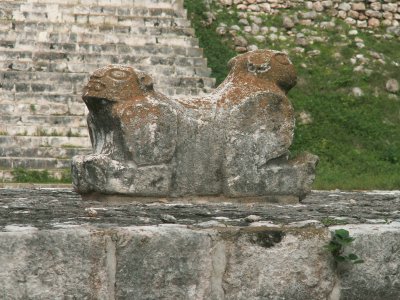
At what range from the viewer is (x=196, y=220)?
5.02 m

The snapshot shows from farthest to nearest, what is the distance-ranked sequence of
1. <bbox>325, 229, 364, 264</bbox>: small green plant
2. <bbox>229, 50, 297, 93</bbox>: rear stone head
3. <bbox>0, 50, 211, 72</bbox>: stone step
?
1. <bbox>0, 50, 211, 72</bbox>: stone step
2. <bbox>229, 50, 297, 93</bbox>: rear stone head
3. <bbox>325, 229, 364, 264</bbox>: small green plant

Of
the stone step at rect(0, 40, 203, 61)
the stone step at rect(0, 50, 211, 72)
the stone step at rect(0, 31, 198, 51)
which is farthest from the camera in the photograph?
the stone step at rect(0, 31, 198, 51)

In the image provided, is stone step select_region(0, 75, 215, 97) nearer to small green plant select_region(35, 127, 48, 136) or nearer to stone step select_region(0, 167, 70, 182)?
small green plant select_region(35, 127, 48, 136)

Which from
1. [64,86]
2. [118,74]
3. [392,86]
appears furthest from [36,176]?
[392,86]

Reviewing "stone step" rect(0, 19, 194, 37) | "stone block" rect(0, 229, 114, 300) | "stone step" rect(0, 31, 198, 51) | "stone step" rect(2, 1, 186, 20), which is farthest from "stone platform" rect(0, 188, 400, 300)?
"stone step" rect(2, 1, 186, 20)

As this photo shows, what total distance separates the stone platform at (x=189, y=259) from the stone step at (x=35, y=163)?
792 centimetres

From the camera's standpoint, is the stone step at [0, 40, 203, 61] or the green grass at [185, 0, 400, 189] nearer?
the green grass at [185, 0, 400, 189]

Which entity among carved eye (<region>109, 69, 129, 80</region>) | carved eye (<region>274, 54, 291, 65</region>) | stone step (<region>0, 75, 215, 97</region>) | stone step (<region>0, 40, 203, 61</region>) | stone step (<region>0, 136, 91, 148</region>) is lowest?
stone step (<region>0, 136, 91, 148</region>)

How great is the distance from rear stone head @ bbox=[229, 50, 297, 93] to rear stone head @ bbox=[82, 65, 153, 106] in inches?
29.5

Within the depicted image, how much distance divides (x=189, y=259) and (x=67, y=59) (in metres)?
11.1

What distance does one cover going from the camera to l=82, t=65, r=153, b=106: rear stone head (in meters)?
6.44

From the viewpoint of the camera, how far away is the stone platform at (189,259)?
4.30m

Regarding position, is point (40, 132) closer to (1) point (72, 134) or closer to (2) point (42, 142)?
(2) point (42, 142)

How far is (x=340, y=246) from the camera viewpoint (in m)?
4.62
